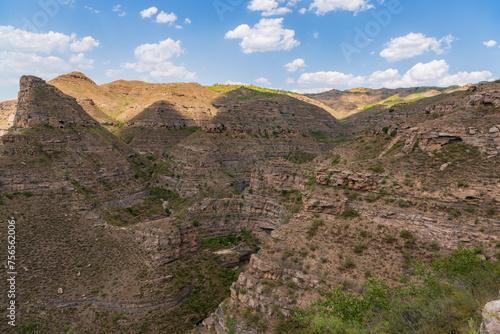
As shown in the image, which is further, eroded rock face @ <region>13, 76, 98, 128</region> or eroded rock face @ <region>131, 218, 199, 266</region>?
eroded rock face @ <region>13, 76, 98, 128</region>

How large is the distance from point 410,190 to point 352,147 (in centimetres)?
1744

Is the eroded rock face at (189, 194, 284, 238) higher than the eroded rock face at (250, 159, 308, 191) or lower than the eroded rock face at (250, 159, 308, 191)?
lower

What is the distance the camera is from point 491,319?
8742mm

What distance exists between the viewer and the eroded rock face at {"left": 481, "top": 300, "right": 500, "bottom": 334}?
8.52 meters

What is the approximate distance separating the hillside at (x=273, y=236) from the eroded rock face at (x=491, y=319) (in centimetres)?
327

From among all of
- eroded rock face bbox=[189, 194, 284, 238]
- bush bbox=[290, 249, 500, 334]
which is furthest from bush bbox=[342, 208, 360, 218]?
eroded rock face bbox=[189, 194, 284, 238]

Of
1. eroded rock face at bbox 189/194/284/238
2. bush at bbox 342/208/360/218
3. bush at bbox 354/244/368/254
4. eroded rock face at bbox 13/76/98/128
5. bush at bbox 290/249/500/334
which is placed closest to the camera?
bush at bbox 290/249/500/334

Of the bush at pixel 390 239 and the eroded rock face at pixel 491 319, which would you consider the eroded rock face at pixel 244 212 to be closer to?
the bush at pixel 390 239

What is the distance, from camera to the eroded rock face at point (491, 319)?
8.52m

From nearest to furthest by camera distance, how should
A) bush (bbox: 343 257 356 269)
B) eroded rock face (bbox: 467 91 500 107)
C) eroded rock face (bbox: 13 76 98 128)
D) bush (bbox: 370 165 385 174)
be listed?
bush (bbox: 343 257 356 269) < eroded rock face (bbox: 467 91 500 107) < bush (bbox: 370 165 385 174) < eroded rock face (bbox: 13 76 98 128)

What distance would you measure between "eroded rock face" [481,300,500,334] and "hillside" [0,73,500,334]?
3.27 metres

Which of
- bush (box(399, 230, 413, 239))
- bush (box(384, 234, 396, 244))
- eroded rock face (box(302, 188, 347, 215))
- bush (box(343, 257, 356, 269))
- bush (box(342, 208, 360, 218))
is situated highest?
eroded rock face (box(302, 188, 347, 215))

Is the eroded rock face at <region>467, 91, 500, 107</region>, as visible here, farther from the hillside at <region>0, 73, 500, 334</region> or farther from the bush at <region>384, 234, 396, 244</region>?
the bush at <region>384, 234, 396, 244</region>

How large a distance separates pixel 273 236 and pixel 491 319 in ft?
74.2
